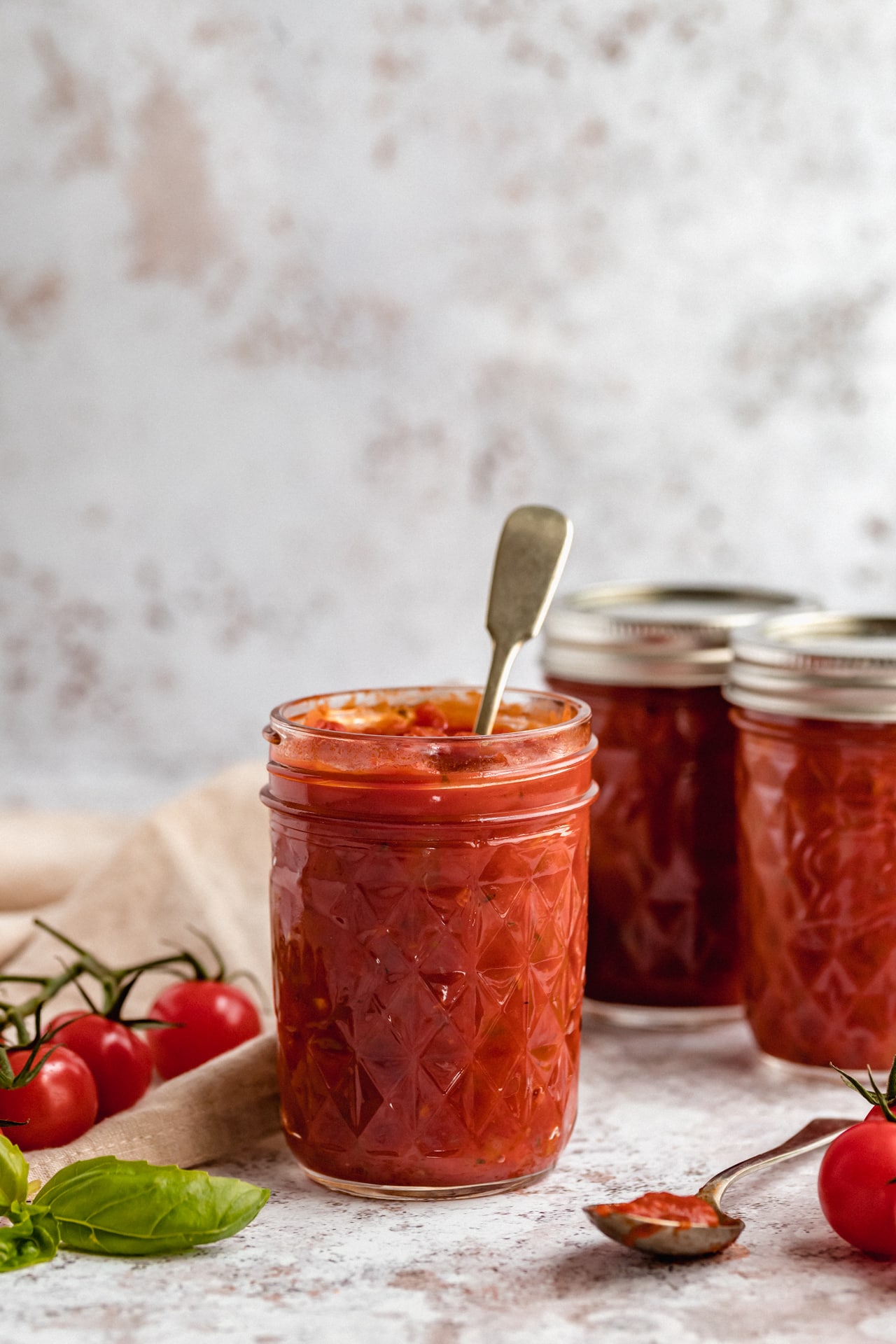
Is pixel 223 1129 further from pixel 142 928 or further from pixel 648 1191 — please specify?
pixel 142 928

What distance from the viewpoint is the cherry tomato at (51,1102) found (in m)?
1.53

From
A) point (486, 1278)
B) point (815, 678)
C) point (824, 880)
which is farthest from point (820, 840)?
point (486, 1278)

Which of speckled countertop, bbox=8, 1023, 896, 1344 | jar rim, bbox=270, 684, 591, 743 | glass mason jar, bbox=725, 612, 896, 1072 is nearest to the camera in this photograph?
speckled countertop, bbox=8, 1023, 896, 1344

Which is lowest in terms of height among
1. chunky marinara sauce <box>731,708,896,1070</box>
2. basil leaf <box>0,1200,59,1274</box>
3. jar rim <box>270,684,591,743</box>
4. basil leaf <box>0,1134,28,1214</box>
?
basil leaf <box>0,1200,59,1274</box>

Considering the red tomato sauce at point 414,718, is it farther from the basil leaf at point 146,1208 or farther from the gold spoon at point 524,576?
the basil leaf at point 146,1208

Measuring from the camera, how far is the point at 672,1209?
1.38 metres

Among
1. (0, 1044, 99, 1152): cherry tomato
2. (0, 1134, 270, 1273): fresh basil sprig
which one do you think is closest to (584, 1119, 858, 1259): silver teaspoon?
(0, 1134, 270, 1273): fresh basil sprig

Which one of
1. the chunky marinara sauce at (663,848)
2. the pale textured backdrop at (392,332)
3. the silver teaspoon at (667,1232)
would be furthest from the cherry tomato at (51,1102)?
the pale textured backdrop at (392,332)

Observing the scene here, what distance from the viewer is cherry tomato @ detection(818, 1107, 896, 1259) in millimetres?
1339

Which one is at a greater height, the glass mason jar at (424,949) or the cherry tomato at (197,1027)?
the glass mason jar at (424,949)

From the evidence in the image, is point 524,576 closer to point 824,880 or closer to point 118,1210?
point 824,880

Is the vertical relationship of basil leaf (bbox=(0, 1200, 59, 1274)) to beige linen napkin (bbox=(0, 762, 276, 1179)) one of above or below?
below

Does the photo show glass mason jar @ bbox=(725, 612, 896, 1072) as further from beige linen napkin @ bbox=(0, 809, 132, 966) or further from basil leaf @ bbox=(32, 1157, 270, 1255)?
beige linen napkin @ bbox=(0, 809, 132, 966)

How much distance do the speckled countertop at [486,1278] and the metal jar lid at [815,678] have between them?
1.54ft
